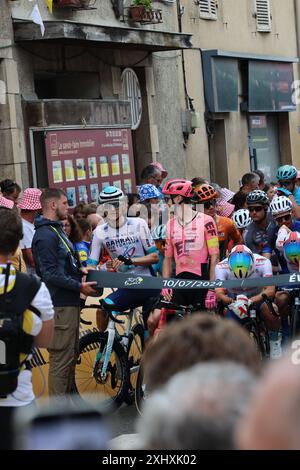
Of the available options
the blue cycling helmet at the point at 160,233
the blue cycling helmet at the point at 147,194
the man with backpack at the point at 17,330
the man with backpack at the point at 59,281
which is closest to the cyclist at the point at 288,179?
the blue cycling helmet at the point at 147,194

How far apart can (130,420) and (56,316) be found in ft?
3.24

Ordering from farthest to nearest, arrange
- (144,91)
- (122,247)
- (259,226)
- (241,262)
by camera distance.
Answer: (144,91) → (259,226) → (122,247) → (241,262)

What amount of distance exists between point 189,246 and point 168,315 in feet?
1.91

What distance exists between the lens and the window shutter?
2802 centimetres

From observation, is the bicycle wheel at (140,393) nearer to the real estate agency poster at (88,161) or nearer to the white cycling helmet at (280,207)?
the white cycling helmet at (280,207)

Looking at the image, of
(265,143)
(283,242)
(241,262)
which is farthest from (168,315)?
(265,143)

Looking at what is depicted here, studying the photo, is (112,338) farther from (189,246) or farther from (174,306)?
(189,246)

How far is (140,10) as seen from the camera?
68.4 feet

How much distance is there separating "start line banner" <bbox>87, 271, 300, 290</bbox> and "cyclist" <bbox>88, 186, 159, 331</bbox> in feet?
0.58

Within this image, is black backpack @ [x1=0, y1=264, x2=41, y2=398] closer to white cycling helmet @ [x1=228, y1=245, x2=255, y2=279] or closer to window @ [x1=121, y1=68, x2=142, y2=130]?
white cycling helmet @ [x1=228, y1=245, x2=255, y2=279]

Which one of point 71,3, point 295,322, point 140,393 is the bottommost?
point 140,393

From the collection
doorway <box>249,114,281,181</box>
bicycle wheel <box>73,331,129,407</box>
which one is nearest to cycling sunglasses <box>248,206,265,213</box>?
bicycle wheel <box>73,331,129,407</box>

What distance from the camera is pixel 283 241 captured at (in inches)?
396
